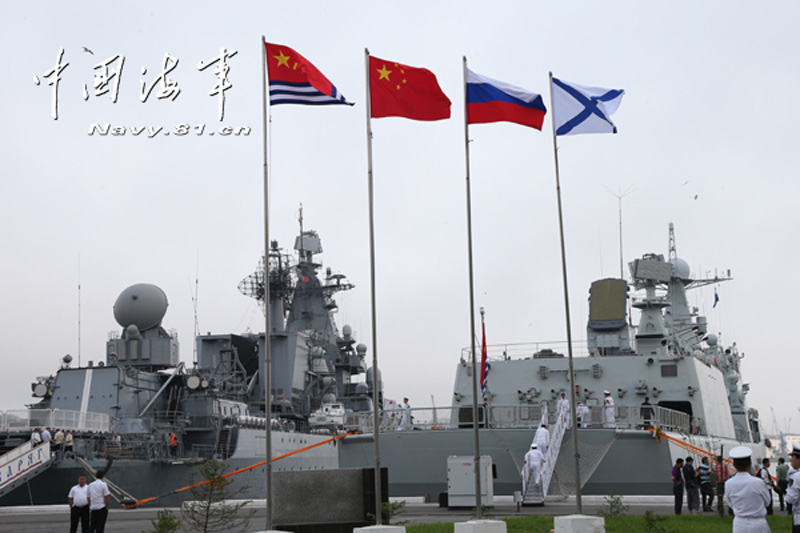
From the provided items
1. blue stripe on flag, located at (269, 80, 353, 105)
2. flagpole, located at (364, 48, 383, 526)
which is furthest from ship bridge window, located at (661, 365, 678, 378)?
blue stripe on flag, located at (269, 80, 353, 105)

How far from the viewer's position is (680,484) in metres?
16.1

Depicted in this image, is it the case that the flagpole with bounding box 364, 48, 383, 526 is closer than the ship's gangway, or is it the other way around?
the flagpole with bounding box 364, 48, 383, 526

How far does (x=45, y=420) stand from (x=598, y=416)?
16249mm

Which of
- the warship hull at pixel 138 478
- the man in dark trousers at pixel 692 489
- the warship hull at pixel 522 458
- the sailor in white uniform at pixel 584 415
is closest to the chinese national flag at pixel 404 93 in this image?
the man in dark trousers at pixel 692 489

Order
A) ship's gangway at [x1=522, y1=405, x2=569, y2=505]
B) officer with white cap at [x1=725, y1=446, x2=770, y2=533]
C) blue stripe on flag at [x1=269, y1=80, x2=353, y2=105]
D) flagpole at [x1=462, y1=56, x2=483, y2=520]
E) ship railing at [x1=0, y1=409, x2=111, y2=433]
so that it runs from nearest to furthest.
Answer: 1. officer with white cap at [x1=725, y1=446, x2=770, y2=533]
2. flagpole at [x1=462, y1=56, x2=483, y2=520]
3. blue stripe on flag at [x1=269, y1=80, x2=353, y2=105]
4. ship's gangway at [x1=522, y1=405, x2=569, y2=505]
5. ship railing at [x1=0, y1=409, x2=111, y2=433]

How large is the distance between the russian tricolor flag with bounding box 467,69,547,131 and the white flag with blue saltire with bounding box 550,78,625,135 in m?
0.32

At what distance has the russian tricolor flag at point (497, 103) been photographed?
1467 centimetres

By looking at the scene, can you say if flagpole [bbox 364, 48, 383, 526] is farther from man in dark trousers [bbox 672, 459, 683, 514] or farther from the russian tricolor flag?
man in dark trousers [bbox 672, 459, 683, 514]

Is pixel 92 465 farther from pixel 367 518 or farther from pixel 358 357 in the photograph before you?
pixel 358 357

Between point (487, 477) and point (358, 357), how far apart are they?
32.2m

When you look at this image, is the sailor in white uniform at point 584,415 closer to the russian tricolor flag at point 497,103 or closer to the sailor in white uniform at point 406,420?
the sailor in white uniform at point 406,420

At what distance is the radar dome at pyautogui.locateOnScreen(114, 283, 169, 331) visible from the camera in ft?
110

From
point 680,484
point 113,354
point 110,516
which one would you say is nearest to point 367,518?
point 680,484

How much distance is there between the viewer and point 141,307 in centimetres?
3347
